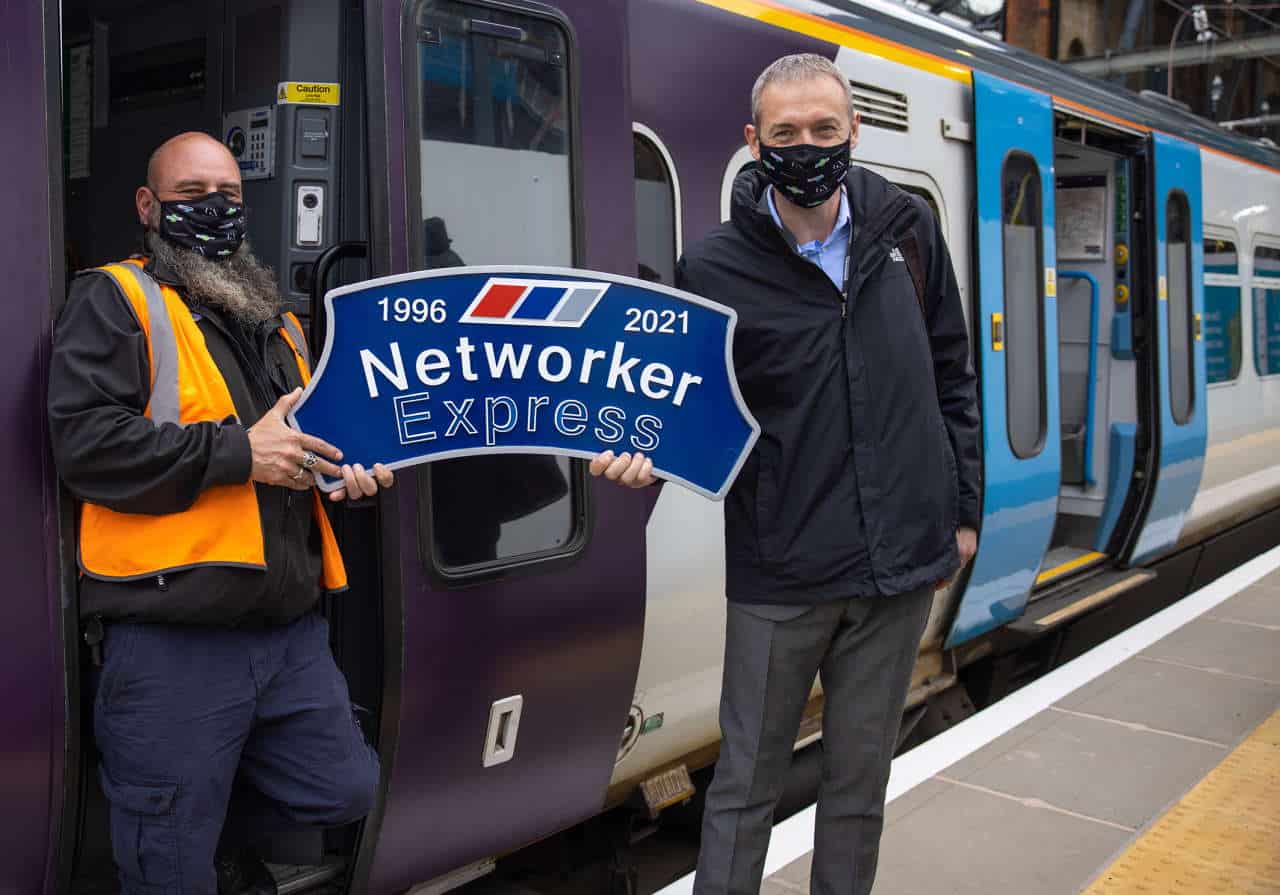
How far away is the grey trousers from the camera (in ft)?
8.22

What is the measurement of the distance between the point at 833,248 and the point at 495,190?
920mm

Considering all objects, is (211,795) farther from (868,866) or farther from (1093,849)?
(1093,849)

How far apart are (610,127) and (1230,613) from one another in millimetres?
4250

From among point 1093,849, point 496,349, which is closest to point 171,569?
point 496,349

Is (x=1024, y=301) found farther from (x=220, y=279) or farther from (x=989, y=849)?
(x=220, y=279)

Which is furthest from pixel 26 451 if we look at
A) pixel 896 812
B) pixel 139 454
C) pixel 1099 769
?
pixel 1099 769

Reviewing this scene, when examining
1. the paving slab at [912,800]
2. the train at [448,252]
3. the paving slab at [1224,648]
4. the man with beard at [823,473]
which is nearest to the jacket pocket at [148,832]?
the train at [448,252]

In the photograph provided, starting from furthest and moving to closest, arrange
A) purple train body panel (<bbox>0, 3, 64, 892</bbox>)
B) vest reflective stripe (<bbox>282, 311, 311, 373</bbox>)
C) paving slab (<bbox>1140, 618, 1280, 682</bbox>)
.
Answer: paving slab (<bbox>1140, 618, 1280, 682</bbox>)
vest reflective stripe (<bbox>282, 311, 311, 373</bbox>)
purple train body panel (<bbox>0, 3, 64, 892</bbox>)

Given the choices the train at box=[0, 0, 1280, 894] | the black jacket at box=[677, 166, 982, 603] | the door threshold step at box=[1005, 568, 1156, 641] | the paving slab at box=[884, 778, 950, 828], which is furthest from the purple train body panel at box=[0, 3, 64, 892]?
the door threshold step at box=[1005, 568, 1156, 641]

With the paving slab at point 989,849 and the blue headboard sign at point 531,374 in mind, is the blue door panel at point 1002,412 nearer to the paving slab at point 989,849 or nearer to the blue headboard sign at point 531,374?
the paving slab at point 989,849

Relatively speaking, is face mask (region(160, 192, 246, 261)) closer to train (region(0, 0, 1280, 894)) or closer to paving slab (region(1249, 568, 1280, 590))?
train (region(0, 0, 1280, 894))

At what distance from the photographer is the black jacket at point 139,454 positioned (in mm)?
2158

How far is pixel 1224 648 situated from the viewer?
17.8 ft

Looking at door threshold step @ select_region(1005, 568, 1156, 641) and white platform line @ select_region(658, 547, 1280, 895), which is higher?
door threshold step @ select_region(1005, 568, 1156, 641)
